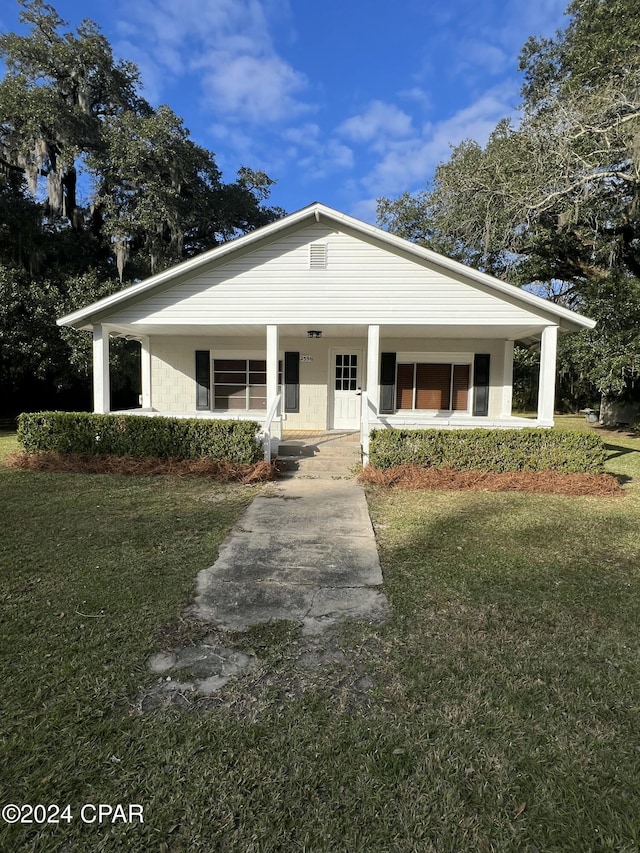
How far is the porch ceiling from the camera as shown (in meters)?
9.35

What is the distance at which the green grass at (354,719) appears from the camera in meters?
1.70

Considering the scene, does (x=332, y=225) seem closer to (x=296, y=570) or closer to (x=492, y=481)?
(x=492, y=481)

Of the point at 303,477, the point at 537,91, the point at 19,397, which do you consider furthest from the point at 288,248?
the point at 19,397

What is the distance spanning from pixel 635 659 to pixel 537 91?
61.9 feet

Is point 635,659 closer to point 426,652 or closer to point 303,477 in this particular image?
point 426,652

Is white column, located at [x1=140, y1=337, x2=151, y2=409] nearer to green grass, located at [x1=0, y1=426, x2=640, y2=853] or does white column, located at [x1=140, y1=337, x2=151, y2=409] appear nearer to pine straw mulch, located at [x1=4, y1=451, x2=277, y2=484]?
pine straw mulch, located at [x1=4, y1=451, x2=277, y2=484]

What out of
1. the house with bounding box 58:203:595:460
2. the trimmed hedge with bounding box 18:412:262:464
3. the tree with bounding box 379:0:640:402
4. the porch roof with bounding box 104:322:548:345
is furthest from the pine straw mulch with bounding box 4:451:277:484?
the tree with bounding box 379:0:640:402

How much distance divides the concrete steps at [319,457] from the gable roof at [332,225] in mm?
3999

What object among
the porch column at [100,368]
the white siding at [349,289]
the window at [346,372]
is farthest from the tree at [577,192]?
the porch column at [100,368]

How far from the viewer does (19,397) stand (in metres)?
17.6

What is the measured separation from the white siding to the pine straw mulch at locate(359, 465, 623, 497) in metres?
3.08

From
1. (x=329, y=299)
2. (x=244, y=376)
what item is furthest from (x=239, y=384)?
(x=329, y=299)

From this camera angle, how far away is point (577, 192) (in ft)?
39.3

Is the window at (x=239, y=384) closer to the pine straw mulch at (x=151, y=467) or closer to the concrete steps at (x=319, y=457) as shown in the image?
the concrete steps at (x=319, y=457)
